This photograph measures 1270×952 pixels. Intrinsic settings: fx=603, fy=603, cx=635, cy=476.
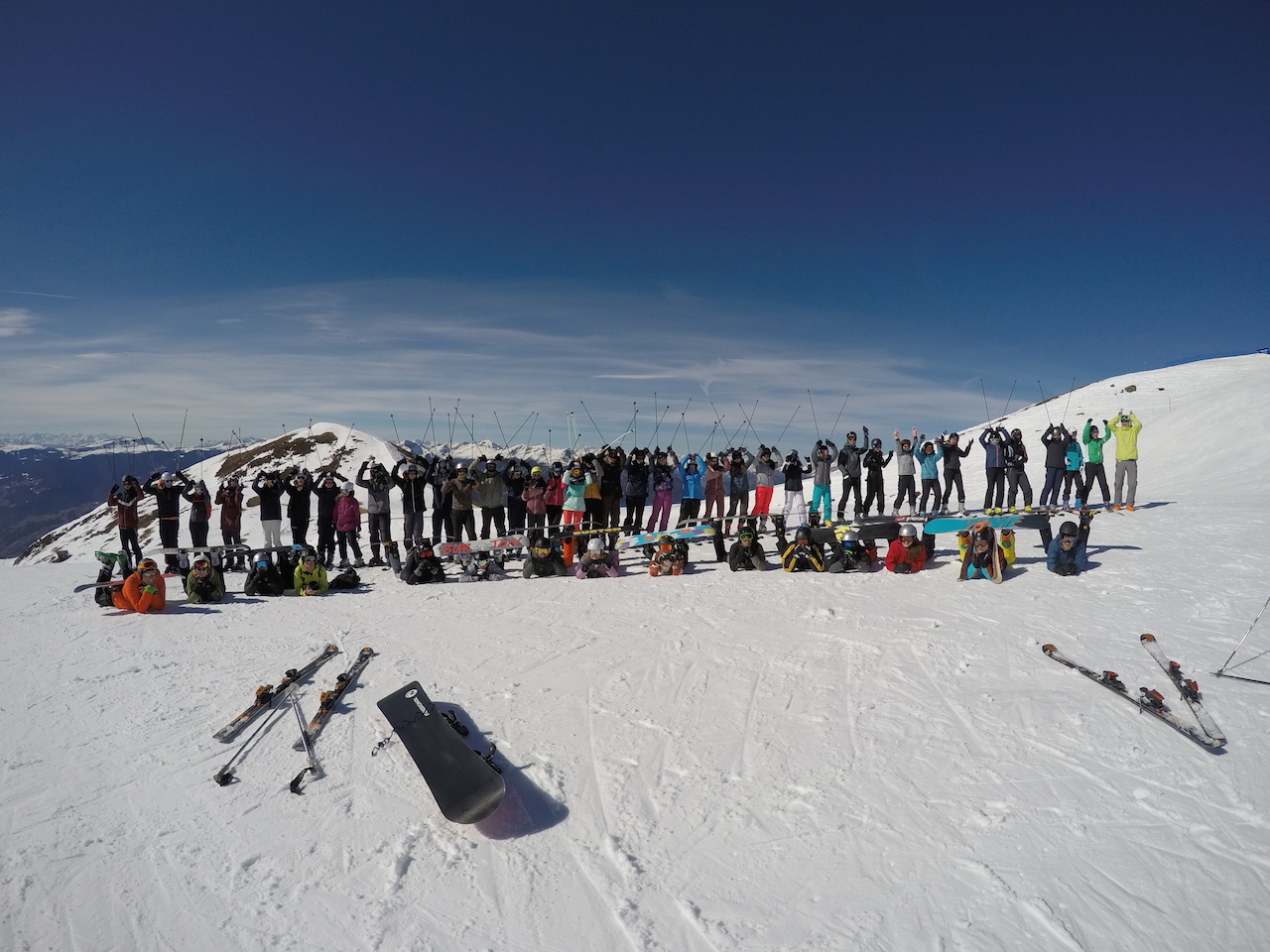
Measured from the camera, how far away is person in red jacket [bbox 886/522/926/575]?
9945 mm

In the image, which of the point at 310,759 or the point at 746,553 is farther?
the point at 746,553

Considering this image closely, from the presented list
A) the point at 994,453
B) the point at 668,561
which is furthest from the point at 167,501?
the point at 994,453

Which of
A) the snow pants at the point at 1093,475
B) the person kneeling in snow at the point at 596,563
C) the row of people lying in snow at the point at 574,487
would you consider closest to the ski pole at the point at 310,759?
the person kneeling in snow at the point at 596,563

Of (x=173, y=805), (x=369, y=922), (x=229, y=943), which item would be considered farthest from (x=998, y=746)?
(x=173, y=805)

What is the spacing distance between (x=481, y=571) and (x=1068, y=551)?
31.8 ft

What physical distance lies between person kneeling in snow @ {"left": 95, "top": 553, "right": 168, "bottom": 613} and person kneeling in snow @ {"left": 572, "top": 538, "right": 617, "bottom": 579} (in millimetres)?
6425

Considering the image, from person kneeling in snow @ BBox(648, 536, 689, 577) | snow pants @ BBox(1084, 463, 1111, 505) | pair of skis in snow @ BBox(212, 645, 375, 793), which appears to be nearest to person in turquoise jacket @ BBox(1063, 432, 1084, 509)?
snow pants @ BBox(1084, 463, 1111, 505)

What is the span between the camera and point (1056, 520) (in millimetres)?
13203

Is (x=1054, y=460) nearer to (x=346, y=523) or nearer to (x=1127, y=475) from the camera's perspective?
(x=1127, y=475)

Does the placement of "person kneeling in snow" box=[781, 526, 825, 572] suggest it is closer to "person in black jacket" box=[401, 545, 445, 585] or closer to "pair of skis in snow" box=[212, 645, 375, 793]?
"person in black jacket" box=[401, 545, 445, 585]

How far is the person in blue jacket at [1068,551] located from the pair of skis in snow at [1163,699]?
3161 millimetres

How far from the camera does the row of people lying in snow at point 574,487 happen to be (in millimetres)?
12336

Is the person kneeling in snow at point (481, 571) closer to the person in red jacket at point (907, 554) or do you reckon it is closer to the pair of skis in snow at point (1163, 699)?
the person in red jacket at point (907, 554)

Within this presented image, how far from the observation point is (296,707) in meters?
5.72
